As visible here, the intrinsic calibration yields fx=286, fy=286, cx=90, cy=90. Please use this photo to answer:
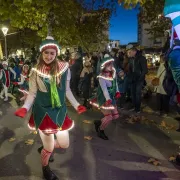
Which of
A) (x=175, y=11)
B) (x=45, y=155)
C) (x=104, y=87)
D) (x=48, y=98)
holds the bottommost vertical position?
(x=45, y=155)

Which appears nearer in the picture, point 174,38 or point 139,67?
point 174,38

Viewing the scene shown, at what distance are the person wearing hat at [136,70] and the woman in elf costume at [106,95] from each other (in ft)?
7.93

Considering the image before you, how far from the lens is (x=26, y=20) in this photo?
14.1 meters

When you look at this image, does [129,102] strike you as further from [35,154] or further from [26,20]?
[26,20]

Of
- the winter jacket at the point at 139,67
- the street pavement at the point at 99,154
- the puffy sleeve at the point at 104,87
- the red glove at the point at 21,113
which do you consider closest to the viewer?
the red glove at the point at 21,113

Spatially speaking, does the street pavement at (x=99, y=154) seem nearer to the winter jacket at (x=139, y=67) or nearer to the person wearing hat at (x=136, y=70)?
the person wearing hat at (x=136, y=70)

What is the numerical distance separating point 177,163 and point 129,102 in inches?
215

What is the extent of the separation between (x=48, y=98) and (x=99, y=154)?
181cm

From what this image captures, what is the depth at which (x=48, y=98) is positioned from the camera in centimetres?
394

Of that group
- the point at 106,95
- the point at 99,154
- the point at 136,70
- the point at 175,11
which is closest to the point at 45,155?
the point at 99,154

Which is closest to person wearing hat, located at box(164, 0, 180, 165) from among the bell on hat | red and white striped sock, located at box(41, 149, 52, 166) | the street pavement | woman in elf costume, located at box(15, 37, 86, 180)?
A: the bell on hat

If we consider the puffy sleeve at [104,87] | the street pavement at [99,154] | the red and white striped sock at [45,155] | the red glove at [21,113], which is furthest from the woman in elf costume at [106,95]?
the red glove at [21,113]

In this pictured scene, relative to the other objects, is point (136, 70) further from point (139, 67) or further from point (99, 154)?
point (99, 154)

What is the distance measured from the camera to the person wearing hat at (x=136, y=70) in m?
8.40
